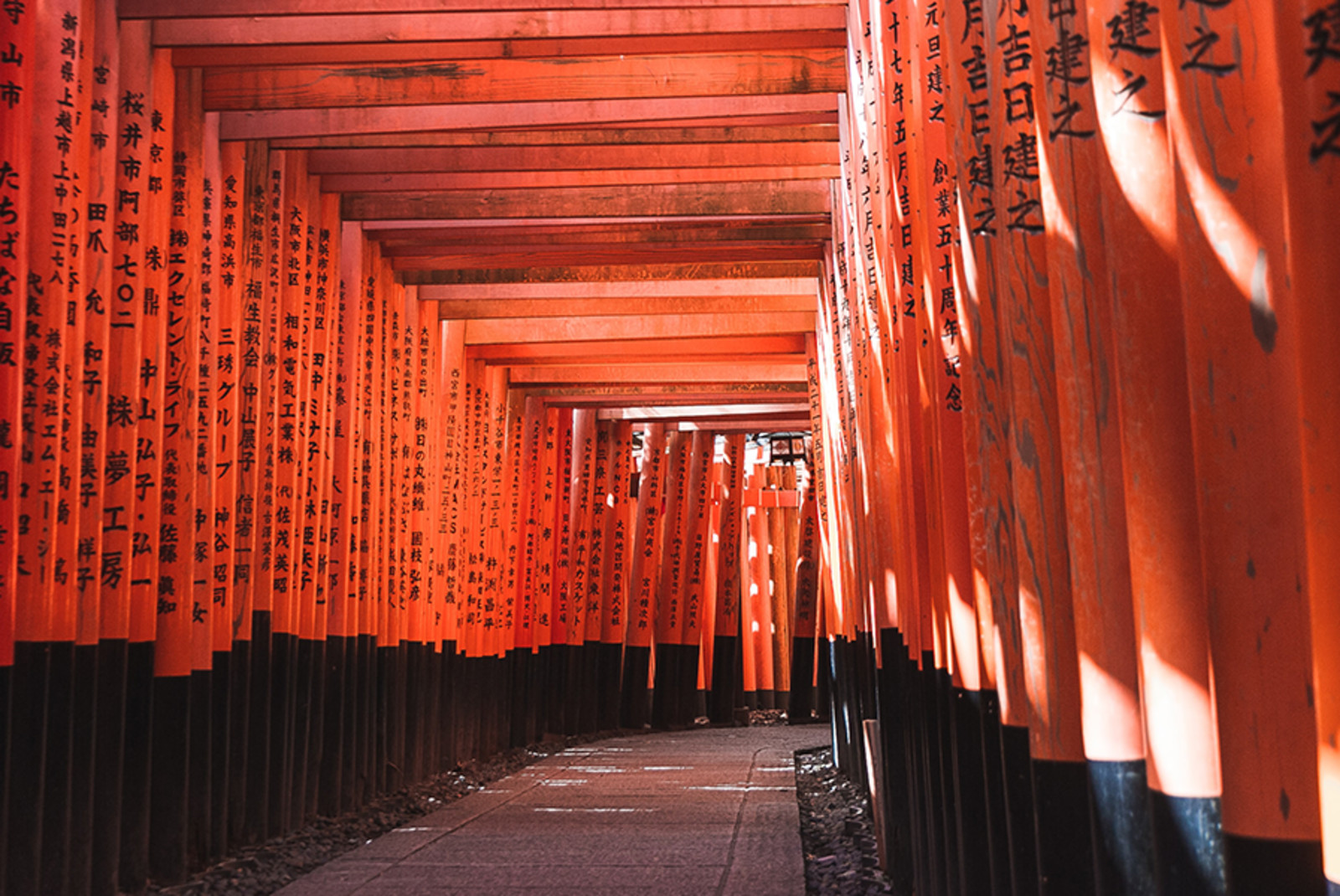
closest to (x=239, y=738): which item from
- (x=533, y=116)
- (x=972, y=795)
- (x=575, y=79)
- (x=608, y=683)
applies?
(x=533, y=116)

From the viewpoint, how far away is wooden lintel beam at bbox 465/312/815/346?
10.8 meters

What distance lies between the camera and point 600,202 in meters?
8.42

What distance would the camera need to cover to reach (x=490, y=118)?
696 centimetres

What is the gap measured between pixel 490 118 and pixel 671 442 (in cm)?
837

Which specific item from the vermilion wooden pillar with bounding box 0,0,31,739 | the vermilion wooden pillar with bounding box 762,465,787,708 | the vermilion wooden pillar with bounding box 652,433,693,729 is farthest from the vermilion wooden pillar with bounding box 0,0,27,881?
the vermilion wooden pillar with bounding box 762,465,787,708

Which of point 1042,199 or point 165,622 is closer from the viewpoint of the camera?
point 1042,199

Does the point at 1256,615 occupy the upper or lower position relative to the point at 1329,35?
lower

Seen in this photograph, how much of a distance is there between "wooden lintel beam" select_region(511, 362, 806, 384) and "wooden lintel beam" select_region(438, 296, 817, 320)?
5.65 feet

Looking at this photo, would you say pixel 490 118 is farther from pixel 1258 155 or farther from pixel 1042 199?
pixel 1258 155

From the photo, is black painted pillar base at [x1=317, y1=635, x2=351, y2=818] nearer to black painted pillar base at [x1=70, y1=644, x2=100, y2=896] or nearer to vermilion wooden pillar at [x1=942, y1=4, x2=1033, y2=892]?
black painted pillar base at [x1=70, y1=644, x2=100, y2=896]

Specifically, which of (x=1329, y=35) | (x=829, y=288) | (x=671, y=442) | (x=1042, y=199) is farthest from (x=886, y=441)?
(x=671, y=442)

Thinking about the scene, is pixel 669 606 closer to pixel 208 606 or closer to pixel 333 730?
pixel 333 730

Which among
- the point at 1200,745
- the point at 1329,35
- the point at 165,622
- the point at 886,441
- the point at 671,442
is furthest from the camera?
the point at 671,442

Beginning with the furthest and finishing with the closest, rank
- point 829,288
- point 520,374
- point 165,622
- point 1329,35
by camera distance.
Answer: point 520,374
point 829,288
point 165,622
point 1329,35
